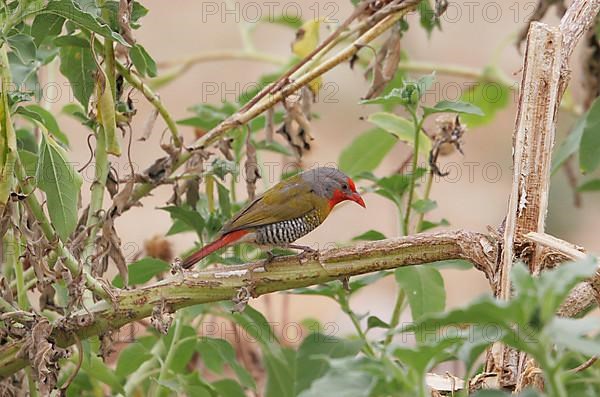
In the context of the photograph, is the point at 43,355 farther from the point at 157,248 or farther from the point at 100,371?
the point at 157,248

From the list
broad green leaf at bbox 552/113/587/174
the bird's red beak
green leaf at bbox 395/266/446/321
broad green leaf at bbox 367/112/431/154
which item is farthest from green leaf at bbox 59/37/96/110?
broad green leaf at bbox 552/113/587/174

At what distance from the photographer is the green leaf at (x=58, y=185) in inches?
75.6

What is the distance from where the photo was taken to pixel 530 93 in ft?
6.40

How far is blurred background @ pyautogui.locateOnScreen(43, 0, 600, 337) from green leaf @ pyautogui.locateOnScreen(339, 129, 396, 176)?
2045 mm

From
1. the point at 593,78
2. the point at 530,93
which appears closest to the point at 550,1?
the point at 593,78

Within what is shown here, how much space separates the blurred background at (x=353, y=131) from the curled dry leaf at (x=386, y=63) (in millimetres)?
2271

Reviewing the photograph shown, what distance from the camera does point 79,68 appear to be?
226cm

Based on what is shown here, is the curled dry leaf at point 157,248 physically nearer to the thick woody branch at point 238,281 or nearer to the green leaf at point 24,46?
the thick woody branch at point 238,281

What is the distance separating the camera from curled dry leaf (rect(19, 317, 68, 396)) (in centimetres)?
187

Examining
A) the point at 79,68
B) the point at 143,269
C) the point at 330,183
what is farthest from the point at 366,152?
the point at 79,68

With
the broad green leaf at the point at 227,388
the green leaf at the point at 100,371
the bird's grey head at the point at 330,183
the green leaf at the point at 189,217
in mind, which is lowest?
the broad green leaf at the point at 227,388

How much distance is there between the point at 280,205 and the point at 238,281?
0.78 meters

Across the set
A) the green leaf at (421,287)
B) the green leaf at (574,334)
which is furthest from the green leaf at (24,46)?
the green leaf at (574,334)

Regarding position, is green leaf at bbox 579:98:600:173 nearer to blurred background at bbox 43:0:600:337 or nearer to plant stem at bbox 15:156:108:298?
plant stem at bbox 15:156:108:298
